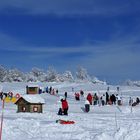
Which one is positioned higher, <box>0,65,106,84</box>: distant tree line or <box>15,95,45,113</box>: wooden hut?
<box>0,65,106,84</box>: distant tree line

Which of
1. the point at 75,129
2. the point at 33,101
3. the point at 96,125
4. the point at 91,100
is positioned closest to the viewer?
the point at 75,129

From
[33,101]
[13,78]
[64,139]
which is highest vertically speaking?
[13,78]

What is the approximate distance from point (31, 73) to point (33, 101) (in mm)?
131741

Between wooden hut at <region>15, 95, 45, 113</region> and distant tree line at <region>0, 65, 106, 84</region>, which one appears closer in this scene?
wooden hut at <region>15, 95, 45, 113</region>

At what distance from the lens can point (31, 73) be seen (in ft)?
534

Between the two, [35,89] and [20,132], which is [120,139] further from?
[35,89]

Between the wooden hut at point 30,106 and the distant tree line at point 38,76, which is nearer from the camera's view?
the wooden hut at point 30,106

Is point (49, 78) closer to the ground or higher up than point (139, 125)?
higher up

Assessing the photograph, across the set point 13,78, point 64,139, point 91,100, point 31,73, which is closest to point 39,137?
point 64,139

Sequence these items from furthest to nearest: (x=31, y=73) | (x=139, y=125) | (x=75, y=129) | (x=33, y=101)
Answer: (x=31, y=73) → (x=33, y=101) → (x=75, y=129) → (x=139, y=125)

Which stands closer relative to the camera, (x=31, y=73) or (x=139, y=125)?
(x=139, y=125)

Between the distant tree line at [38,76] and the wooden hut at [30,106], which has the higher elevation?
the distant tree line at [38,76]

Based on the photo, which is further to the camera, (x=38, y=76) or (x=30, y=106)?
(x=38, y=76)

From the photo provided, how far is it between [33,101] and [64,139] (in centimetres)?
1615
